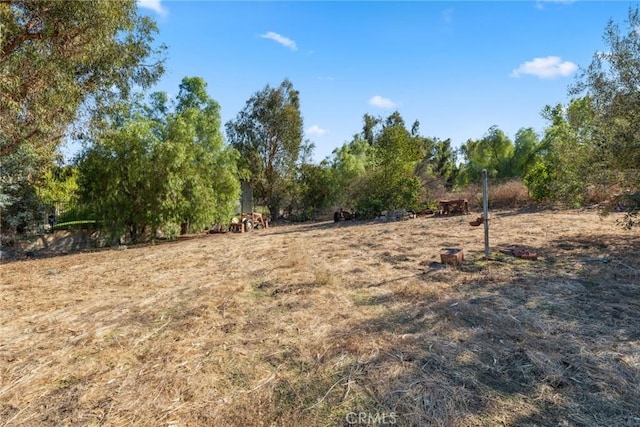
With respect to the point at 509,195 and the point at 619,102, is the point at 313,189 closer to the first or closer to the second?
the point at 509,195

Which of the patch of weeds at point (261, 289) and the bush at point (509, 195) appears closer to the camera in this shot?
the patch of weeds at point (261, 289)

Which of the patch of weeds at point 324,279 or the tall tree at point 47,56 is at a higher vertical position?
the tall tree at point 47,56

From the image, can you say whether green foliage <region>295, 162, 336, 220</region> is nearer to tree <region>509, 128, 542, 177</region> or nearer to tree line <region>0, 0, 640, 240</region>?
tree line <region>0, 0, 640, 240</region>

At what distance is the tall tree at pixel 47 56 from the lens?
498 centimetres

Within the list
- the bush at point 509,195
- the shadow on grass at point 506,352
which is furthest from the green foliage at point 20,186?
the bush at point 509,195

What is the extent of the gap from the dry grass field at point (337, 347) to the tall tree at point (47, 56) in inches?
108

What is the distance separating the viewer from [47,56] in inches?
209

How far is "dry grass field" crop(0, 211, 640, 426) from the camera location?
1.95 m

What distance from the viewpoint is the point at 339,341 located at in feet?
9.11

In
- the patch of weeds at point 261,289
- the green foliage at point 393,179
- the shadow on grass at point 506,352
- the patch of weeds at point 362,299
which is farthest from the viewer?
the green foliage at point 393,179

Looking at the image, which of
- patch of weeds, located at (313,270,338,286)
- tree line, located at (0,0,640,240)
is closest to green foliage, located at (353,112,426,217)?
tree line, located at (0,0,640,240)

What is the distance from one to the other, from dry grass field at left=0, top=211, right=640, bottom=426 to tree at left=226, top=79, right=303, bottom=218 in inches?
524

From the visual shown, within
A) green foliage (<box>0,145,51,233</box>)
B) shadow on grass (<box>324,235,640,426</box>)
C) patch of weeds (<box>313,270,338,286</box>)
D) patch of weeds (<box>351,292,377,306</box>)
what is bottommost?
shadow on grass (<box>324,235,640,426</box>)

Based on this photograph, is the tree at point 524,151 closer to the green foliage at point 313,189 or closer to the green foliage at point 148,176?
the green foliage at point 313,189
